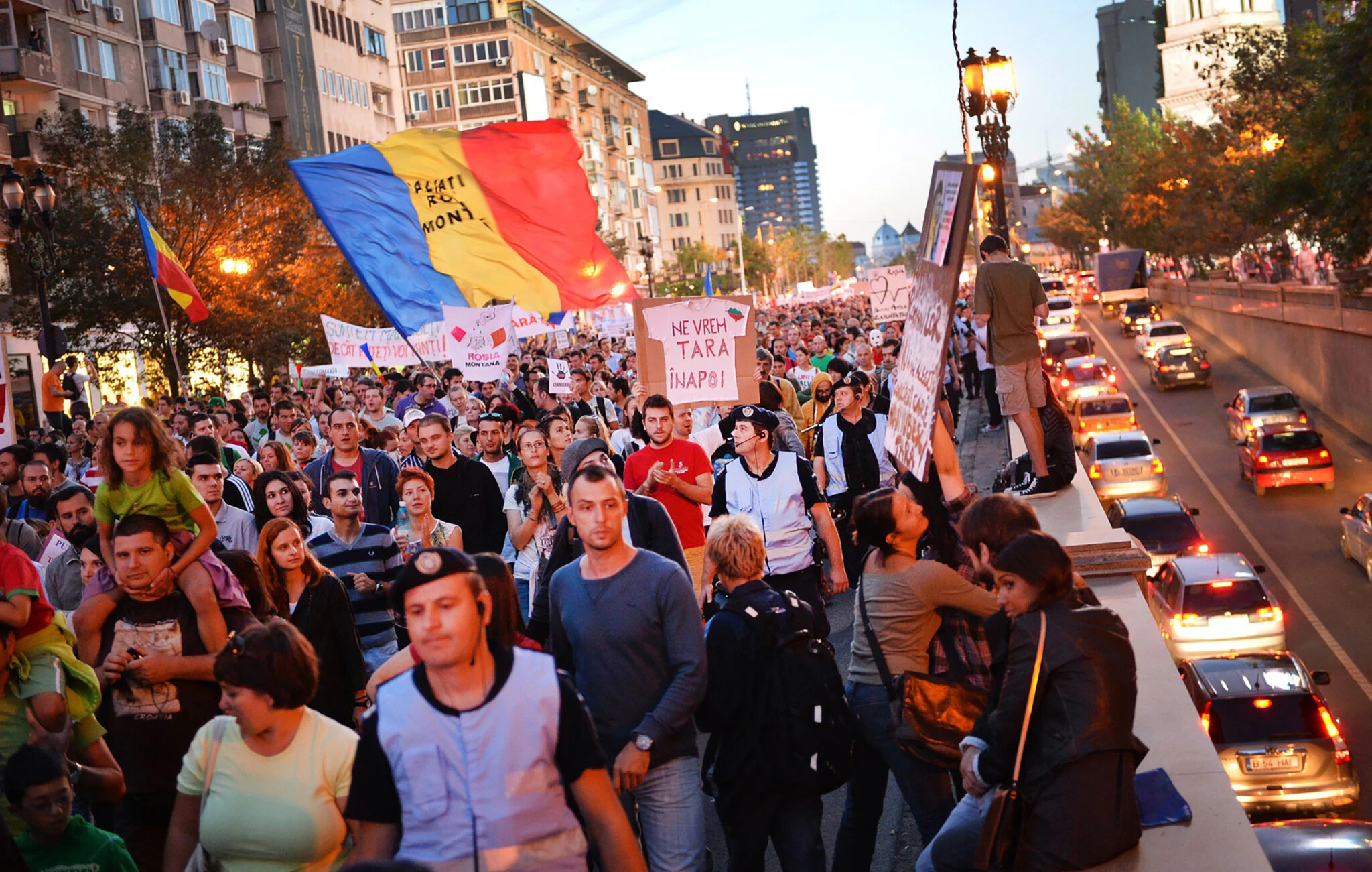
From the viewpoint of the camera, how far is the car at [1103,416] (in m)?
33.2

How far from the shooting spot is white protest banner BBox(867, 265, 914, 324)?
2464cm

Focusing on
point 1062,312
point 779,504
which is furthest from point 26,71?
point 1062,312

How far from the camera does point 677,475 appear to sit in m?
8.86

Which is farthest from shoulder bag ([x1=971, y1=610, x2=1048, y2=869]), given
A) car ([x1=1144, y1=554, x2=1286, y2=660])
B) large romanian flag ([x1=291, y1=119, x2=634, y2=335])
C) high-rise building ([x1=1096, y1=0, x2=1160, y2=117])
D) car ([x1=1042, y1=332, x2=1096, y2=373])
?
high-rise building ([x1=1096, y1=0, x2=1160, y2=117])

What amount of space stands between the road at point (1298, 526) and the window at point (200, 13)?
36167 mm

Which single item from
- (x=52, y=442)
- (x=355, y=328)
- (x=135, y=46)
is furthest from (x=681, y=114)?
(x=52, y=442)

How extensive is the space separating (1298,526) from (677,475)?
21.3 meters

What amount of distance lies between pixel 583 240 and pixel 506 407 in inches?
76.3

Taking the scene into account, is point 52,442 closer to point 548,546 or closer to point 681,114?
point 548,546

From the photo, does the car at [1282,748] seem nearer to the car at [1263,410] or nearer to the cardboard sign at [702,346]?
the cardboard sign at [702,346]

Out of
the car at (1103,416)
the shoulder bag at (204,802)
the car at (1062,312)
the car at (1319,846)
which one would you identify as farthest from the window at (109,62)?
the shoulder bag at (204,802)

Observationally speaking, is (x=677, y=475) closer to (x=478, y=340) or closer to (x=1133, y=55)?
(x=478, y=340)

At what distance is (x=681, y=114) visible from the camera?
191m

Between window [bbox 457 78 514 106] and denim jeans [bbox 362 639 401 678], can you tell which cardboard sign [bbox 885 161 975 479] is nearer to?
denim jeans [bbox 362 639 401 678]
